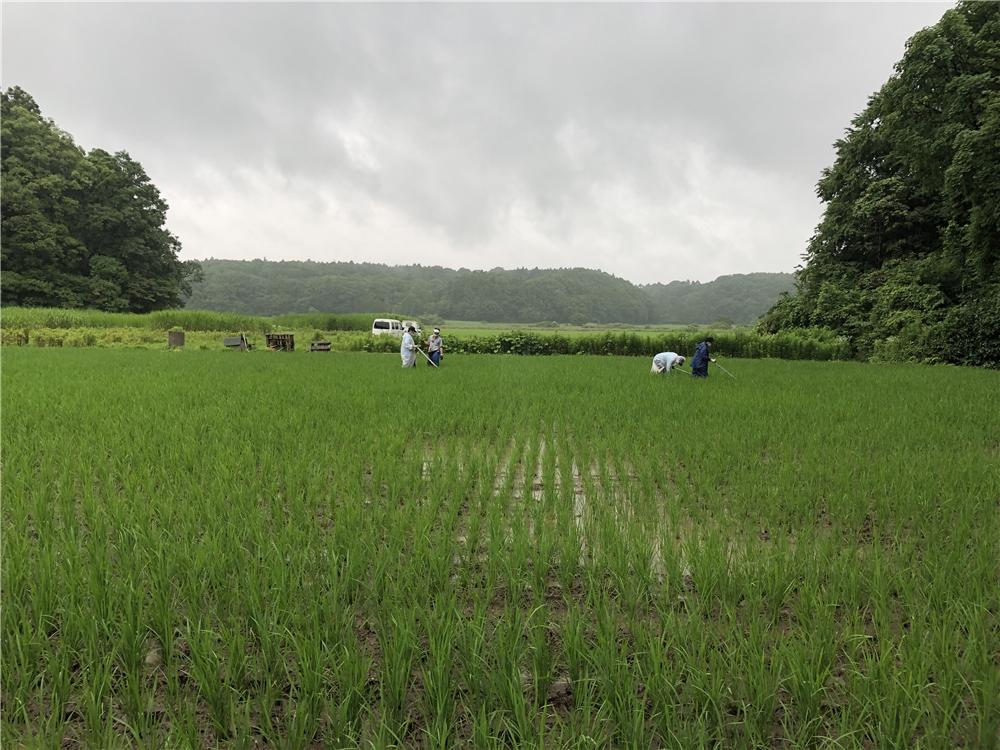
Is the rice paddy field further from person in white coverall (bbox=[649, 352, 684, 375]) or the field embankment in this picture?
the field embankment

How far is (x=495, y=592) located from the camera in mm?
2436

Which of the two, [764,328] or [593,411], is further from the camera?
[764,328]

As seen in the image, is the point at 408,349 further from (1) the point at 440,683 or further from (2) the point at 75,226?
(2) the point at 75,226

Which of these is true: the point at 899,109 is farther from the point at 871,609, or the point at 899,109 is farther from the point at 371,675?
the point at 371,675

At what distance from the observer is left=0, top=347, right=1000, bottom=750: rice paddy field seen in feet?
5.11

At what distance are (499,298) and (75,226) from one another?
3544 cm

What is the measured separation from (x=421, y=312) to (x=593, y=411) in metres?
48.3

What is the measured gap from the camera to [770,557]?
2.59 metres

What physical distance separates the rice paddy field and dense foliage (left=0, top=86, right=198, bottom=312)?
37062 millimetres

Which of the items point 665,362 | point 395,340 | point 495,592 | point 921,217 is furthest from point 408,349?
point 921,217

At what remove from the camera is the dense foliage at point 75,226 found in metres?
31.0

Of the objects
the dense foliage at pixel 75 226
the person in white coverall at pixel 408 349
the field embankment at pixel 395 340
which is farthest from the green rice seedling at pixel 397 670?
the dense foliage at pixel 75 226

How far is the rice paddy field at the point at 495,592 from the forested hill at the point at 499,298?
144 feet

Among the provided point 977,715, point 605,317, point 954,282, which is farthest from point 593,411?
point 605,317
